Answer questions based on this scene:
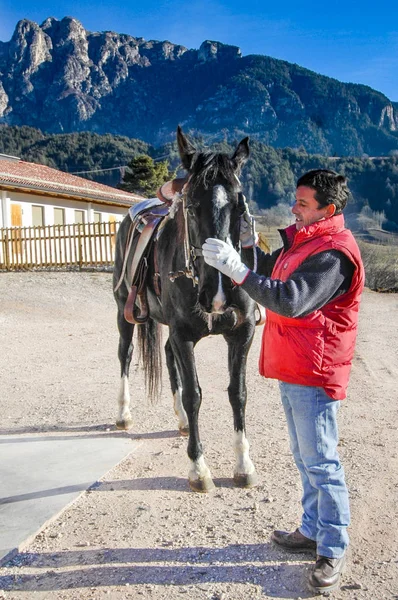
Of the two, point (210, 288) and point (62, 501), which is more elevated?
point (210, 288)

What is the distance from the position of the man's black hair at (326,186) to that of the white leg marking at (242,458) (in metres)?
1.90

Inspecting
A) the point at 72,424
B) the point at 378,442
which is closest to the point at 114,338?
the point at 72,424

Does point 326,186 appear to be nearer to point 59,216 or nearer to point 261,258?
point 261,258

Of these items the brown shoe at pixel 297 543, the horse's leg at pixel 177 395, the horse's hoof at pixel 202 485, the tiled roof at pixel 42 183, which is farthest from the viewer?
the tiled roof at pixel 42 183

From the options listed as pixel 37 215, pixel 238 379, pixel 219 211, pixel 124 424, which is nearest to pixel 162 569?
pixel 238 379

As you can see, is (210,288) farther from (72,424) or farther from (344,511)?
(72,424)

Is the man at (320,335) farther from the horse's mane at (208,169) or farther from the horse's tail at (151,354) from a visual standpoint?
the horse's tail at (151,354)

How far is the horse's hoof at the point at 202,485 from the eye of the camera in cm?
331

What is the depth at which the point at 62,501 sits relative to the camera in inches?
124

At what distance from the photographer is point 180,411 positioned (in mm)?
4512

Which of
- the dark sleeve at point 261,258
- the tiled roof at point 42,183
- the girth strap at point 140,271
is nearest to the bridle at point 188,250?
the dark sleeve at point 261,258

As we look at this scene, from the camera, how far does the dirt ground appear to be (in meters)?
2.39

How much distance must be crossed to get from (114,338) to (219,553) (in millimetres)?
6845

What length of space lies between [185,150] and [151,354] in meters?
2.37
